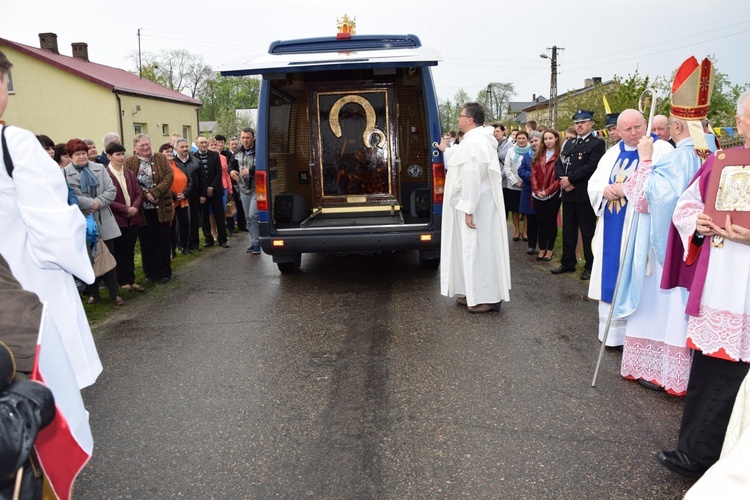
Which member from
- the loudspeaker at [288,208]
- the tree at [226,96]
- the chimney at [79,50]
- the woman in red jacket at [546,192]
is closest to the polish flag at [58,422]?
the loudspeaker at [288,208]

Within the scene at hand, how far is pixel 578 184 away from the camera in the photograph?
7742 mm

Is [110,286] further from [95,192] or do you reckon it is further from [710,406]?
[710,406]

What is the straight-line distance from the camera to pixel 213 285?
7602 millimetres

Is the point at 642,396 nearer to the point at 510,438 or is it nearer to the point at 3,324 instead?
the point at 510,438

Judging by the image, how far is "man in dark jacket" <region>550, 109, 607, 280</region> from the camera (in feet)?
25.0

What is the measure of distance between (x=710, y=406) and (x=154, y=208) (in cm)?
650

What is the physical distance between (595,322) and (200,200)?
664 centimetres

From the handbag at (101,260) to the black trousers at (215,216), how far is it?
13.7 feet

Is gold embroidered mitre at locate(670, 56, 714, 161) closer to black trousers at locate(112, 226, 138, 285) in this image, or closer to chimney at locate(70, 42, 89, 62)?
black trousers at locate(112, 226, 138, 285)

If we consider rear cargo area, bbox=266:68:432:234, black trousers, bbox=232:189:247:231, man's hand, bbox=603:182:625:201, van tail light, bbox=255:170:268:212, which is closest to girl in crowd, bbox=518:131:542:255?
rear cargo area, bbox=266:68:432:234

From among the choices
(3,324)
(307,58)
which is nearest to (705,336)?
(3,324)

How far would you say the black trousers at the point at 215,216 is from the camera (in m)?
10.5

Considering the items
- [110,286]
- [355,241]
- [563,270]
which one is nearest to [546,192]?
[563,270]

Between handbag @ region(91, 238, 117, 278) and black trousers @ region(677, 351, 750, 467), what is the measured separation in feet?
17.3
